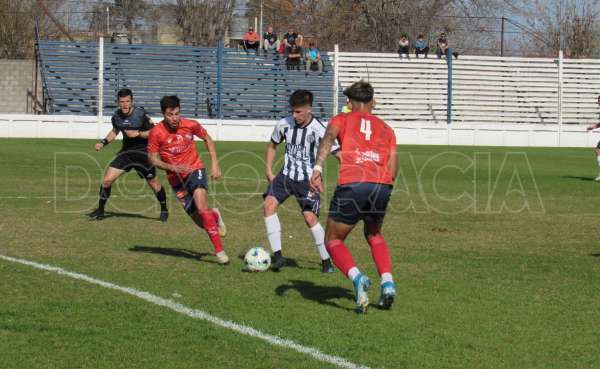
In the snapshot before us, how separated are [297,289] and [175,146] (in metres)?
2.78

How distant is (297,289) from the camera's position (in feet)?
30.1

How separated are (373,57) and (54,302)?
119 ft

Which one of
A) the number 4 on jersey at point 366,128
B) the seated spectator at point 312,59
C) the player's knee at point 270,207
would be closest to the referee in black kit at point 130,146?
the player's knee at point 270,207

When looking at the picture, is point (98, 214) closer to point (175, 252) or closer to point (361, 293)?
point (175, 252)

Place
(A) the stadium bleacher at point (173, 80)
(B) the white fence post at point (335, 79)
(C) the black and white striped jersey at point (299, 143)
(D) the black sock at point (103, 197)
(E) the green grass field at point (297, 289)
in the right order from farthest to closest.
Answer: (B) the white fence post at point (335, 79) < (A) the stadium bleacher at point (173, 80) < (D) the black sock at point (103, 197) < (C) the black and white striped jersey at point (299, 143) < (E) the green grass field at point (297, 289)

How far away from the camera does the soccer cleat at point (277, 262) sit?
33.6 feet

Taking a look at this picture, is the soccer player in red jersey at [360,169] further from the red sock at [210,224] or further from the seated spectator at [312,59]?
A: the seated spectator at [312,59]

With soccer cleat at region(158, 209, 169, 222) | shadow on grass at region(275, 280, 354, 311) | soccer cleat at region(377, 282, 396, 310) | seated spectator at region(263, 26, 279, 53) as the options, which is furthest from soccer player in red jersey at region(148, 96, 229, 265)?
seated spectator at region(263, 26, 279, 53)

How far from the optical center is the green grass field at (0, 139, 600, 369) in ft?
22.1

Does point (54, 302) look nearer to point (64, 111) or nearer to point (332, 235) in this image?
point (332, 235)

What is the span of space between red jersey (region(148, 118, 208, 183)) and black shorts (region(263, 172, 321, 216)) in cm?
102

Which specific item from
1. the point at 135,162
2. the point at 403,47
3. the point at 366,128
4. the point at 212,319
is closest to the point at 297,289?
the point at 212,319

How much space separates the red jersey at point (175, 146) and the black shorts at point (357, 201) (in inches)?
135

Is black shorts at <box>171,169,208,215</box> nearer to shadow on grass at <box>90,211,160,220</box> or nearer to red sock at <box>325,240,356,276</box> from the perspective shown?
red sock at <box>325,240,356,276</box>
